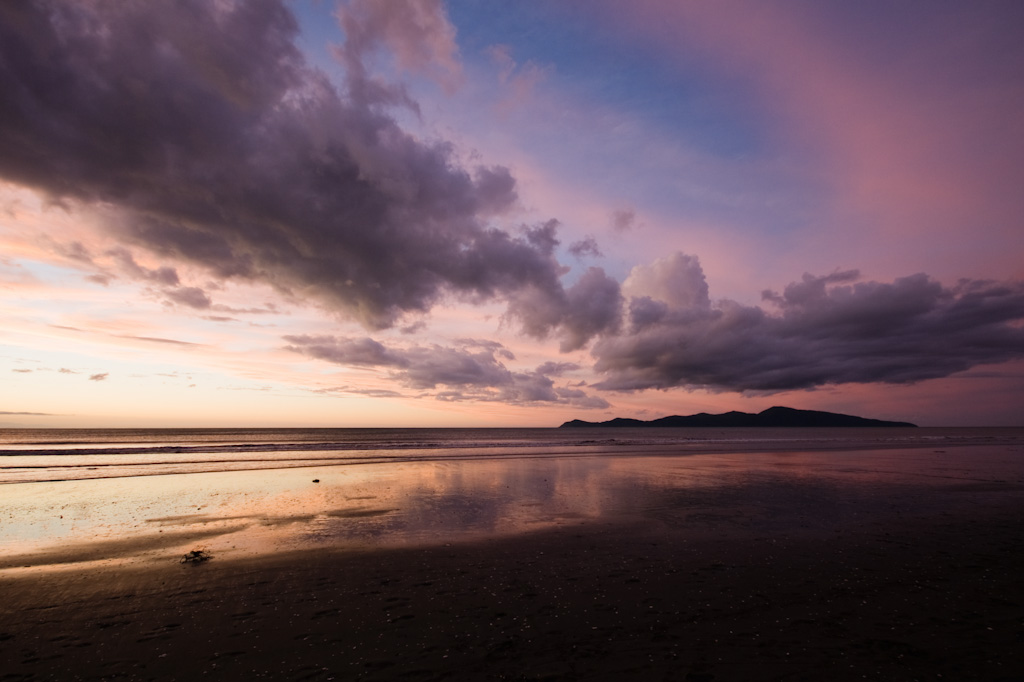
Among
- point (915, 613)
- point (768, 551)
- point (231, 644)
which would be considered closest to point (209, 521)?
point (231, 644)

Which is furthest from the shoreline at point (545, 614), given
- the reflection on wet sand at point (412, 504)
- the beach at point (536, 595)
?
the reflection on wet sand at point (412, 504)

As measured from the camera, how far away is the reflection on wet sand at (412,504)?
15.6 m

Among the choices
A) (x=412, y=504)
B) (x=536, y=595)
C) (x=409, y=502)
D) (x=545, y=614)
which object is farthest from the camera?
(x=409, y=502)

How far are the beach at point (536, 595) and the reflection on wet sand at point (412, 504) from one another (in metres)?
0.23

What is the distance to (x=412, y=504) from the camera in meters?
21.9

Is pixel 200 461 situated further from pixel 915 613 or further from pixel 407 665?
pixel 915 613

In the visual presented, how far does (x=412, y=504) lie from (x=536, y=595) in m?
13.1

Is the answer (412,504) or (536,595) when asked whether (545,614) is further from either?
(412,504)

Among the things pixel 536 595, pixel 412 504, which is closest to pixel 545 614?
pixel 536 595

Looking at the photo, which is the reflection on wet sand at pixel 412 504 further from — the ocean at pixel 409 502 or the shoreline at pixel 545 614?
the shoreline at pixel 545 614

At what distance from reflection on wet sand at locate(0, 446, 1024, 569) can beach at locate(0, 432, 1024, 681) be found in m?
0.23

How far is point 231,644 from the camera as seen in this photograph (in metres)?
8.12

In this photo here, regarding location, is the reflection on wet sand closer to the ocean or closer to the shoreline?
the ocean

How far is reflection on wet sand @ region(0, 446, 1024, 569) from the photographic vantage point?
15.6m
